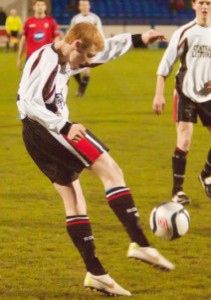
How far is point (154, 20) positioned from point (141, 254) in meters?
39.0

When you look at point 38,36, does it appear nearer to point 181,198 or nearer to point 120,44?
point 181,198

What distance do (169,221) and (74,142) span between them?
0.98 m

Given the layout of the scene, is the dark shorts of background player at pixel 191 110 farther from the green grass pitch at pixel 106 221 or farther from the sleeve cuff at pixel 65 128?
the sleeve cuff at pixel 65 128

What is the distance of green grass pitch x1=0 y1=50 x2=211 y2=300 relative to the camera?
6.04 meters

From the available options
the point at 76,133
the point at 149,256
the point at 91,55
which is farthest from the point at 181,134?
the point at 76,133

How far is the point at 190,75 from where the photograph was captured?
8719 mm

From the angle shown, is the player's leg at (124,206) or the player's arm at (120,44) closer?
the player's leg at (124,206)

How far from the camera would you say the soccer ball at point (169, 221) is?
6078 millimetres

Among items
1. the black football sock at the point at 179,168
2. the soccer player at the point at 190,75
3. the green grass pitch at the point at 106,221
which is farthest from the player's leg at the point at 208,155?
the black football sock at the point at 179,168

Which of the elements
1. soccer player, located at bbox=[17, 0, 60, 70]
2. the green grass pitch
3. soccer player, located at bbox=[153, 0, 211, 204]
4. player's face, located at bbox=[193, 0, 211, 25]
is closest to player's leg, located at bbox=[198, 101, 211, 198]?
soccer player, located at bbox=[153, 0, 211, 204]

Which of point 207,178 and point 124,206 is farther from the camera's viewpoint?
point 207,178

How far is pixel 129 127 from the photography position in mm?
14859

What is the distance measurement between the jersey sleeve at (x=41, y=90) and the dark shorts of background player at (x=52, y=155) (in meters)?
0.17

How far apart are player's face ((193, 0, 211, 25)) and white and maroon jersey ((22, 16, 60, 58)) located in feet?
28.9
